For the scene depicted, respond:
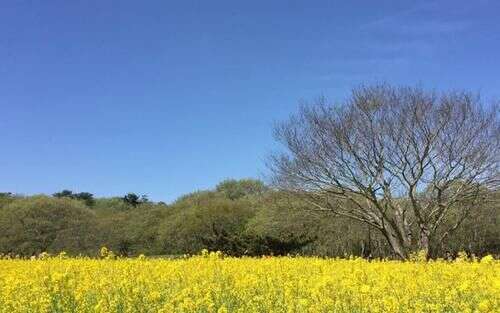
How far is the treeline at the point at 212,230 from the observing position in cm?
2517

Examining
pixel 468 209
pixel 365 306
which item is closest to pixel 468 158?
pixel 468 209

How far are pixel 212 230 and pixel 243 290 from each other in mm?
25799

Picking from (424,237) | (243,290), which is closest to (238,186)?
(424,237)

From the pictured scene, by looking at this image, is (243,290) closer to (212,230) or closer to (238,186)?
(212,230)

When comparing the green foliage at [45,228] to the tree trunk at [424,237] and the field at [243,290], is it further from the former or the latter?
the field at [243,290]

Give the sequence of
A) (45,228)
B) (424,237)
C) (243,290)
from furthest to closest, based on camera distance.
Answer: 1. (45,228)
2. (424,237)
3. (243,290)

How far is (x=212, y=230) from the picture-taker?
1273 inches

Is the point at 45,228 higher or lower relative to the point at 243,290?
higher

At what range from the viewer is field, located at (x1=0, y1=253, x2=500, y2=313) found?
5.27 metres

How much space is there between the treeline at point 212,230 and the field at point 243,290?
14.4 m

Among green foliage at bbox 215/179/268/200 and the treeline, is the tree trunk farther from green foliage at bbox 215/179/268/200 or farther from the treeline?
green foliage at bbox 215/179/268/200

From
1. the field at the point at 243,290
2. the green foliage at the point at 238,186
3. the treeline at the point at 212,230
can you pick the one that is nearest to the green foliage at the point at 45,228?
the treeline at the point at 212,230

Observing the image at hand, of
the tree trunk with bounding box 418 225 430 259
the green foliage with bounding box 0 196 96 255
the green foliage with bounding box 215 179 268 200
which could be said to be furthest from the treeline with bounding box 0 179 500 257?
the green foliage with bounding box 215 179 268 200

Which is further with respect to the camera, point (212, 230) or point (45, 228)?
point (45, 228)
